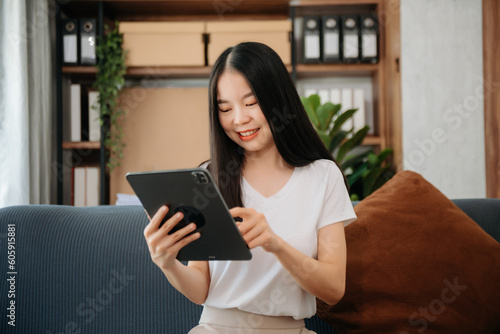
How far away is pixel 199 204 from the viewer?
76 cm

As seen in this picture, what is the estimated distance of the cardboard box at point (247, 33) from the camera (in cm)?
269

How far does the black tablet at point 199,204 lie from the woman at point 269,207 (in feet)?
0.40

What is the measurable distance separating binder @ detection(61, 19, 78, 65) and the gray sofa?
5.42ft

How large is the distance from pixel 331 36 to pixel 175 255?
7.04 ft

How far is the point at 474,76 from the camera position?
2549 mm

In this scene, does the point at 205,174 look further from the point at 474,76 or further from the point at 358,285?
the point at 474,76

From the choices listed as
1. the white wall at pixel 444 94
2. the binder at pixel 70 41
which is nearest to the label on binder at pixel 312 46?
the white wall at pixel 444 94

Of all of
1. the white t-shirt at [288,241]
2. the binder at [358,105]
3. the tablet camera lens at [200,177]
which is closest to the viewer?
the tablet camera lens at [200,177]

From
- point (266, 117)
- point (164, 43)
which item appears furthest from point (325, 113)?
point (266, 117)

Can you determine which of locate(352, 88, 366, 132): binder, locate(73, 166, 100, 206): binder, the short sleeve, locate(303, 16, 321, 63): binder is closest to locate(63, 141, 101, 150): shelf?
locate(73, 166, 100, 206): binder

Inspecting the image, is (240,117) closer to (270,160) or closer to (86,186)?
(270,160)

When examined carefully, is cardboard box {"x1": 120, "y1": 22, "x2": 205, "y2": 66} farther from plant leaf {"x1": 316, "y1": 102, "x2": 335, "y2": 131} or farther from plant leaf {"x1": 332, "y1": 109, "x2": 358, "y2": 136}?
plant leaf {"x1": 332, "y1": 109, "x2": 358, "y2": 136}

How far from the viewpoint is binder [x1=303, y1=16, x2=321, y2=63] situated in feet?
8.98

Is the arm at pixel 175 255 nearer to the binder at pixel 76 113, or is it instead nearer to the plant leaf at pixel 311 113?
the plant leaf at pixel 311 113
